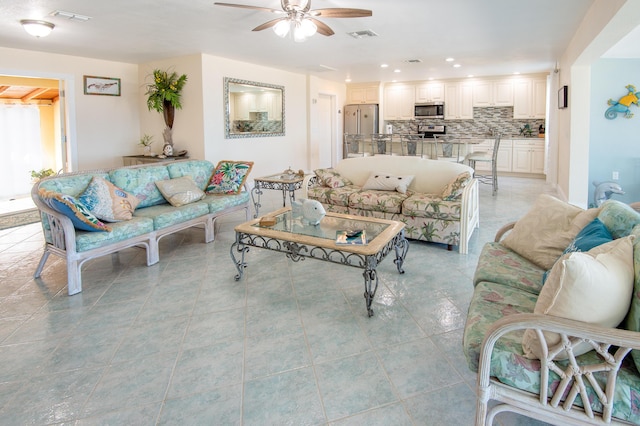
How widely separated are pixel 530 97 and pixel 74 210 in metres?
9.31

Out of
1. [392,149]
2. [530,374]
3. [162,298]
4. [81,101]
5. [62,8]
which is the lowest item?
[162,298]

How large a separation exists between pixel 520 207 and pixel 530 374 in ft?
16.6

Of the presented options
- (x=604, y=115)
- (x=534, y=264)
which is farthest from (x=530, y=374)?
(x=604, y=115)

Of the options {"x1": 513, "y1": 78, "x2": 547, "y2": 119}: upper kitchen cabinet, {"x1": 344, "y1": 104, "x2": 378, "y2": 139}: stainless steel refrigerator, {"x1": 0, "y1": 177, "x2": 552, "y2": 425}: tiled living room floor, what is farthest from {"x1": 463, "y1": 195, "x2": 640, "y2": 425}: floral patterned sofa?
{"x1": 344, "y1": 104, "x2": 378, "y2": 139}: stainless steel refrigerator

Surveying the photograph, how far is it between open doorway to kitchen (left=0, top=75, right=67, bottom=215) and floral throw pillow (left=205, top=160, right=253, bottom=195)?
14.2 ft

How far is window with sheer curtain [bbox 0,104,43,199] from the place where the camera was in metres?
7.52

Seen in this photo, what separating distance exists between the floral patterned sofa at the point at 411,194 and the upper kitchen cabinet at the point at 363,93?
5665mm

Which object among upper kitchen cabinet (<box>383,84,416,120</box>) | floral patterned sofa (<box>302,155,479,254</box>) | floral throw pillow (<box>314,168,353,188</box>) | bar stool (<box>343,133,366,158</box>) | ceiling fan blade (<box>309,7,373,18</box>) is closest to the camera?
ceiling fan blade (<box>309,7,373,18</box>)

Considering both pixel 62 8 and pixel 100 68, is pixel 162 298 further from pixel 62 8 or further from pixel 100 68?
pixel 100 68

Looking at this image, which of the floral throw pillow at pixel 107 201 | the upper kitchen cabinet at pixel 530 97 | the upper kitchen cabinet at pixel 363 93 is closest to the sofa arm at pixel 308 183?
the floral throw pillow at pixel 107 201

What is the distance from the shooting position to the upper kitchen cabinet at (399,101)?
10.2 metres

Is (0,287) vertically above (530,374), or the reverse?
(530,374)

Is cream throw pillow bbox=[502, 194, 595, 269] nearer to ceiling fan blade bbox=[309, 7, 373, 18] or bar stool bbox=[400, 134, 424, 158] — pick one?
ceiling fan blade bbox=[309, 7, 373, 18]

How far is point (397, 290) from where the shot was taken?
9.96 feet
